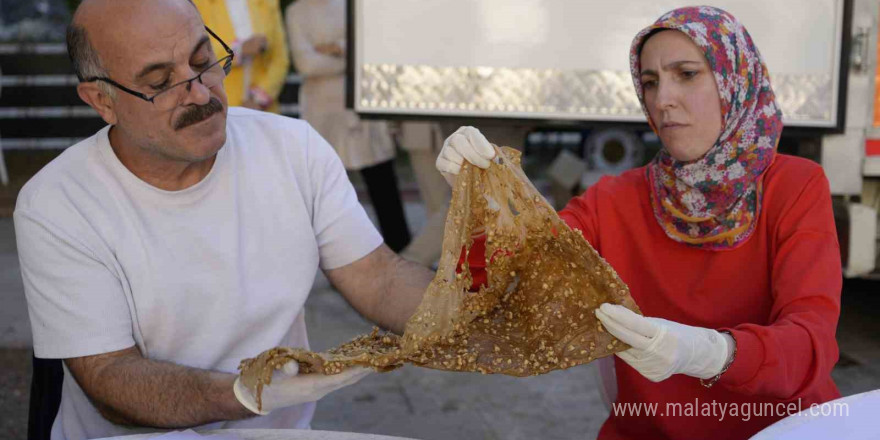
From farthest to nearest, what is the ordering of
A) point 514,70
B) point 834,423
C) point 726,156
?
point 514,70, point 726,156, point 834,423

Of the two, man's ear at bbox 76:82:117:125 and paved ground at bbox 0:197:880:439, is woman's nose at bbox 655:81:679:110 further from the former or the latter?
paved ground at bbox 0:197:880:439

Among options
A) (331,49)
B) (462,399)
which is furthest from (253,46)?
(462,399)

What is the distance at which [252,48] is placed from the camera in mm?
4207

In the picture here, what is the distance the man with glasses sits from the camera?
1.76 m

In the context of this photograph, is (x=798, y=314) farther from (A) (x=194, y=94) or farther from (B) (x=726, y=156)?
(A) (x=194, y=94)

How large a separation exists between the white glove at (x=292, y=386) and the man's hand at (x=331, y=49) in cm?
336

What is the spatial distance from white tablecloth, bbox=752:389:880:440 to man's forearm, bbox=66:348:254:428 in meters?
0.92

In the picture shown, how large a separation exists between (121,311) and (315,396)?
0.51 m

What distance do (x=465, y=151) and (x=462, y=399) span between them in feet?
6.29

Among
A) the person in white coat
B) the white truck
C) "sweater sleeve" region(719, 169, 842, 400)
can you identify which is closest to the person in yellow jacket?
the person in white coat

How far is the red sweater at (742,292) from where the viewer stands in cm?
165

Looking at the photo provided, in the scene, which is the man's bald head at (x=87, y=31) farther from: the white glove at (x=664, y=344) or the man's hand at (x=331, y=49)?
the man's hand at (x=331, y=49)

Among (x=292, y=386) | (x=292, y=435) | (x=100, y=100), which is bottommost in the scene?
(x=292, y=435)

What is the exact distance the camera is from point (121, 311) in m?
1.81
